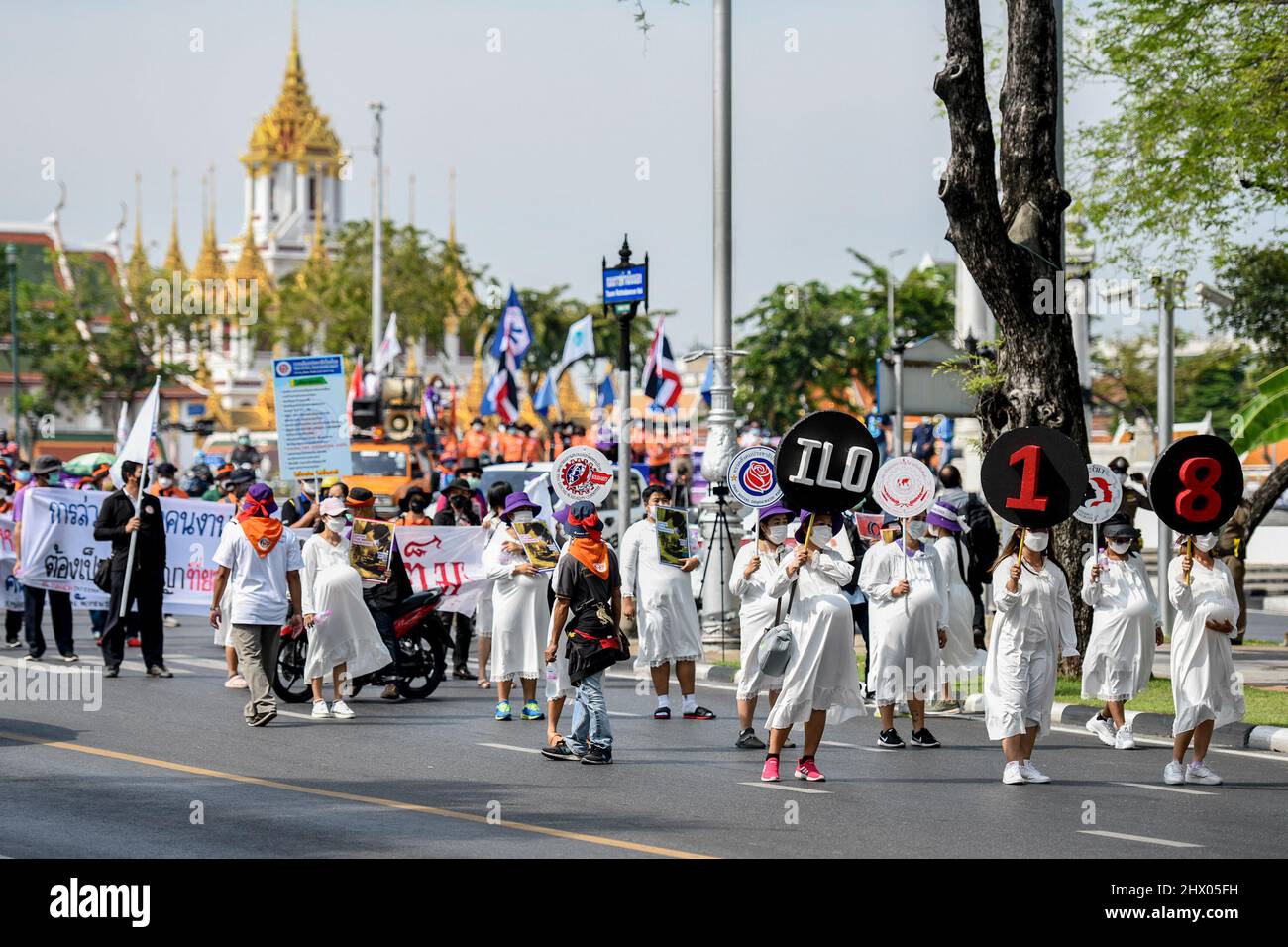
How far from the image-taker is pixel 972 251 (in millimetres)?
15852

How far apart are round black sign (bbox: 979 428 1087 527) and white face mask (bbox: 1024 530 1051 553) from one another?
6 centimetres

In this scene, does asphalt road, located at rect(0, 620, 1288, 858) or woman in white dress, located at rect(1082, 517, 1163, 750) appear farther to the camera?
woman in white dress, located at rect(1082, 517, 1163, 750)

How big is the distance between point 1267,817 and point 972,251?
6655 mm

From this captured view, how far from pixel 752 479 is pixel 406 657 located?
336 centimetres

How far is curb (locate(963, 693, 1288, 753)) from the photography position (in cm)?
1332

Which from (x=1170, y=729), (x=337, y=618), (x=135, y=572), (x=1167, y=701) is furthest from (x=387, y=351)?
(x=1170, y=729)

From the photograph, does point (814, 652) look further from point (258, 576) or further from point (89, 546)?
point (89, 546)

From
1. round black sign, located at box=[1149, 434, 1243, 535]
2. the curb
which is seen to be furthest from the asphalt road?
round black sign, located at box=[1149, 434, 1243, 535]

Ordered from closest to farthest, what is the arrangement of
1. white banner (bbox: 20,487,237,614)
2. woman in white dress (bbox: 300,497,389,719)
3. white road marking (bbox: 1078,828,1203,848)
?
white road marking (bbox: 1078,828,1203,848)
woman in white dress (bbox: 300,497,389,719)
white banner (bbox: 20,487,237,614)

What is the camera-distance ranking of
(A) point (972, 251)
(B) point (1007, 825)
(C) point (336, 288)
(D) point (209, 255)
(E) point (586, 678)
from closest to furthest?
(B) point (1007, 825)
(E) point (586, 678)
(A) point (972, 251)
(C) point (336, 288)
(D) point (209, 255)

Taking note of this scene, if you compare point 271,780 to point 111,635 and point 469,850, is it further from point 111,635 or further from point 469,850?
point 111,635

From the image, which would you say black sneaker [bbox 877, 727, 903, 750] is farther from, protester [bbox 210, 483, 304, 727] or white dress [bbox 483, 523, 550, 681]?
protester [bbox 210, 483, 304, 727]

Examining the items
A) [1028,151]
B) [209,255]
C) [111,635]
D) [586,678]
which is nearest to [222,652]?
[111,635]

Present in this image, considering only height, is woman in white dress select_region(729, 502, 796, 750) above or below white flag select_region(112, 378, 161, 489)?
below
